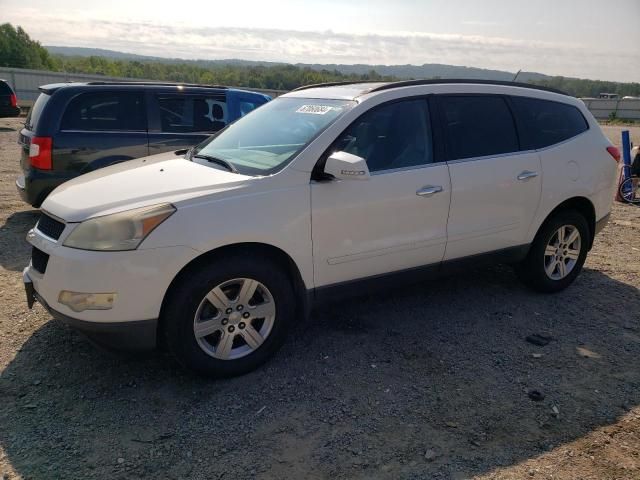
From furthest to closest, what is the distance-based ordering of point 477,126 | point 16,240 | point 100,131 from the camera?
1. point 100,131
2. point 16,240
3. point 477,126

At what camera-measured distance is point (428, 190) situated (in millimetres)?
3902

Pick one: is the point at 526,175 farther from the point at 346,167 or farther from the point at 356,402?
the point at 356,402

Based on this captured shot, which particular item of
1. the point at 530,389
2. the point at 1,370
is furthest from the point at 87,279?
the point at 530,389

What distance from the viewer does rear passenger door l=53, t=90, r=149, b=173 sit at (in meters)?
6.25

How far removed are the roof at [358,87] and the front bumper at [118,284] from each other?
5.85 ft

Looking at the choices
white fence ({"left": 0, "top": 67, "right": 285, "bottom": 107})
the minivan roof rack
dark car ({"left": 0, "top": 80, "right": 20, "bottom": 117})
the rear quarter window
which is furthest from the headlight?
white fence ({"left": 0, "top": 67, "right": 285, "bottom": 107})

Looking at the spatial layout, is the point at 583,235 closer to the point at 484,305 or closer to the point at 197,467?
the point at 484,305

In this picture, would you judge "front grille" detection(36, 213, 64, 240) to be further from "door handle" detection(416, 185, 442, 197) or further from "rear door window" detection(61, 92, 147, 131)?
"rear door window" detection(61, 92, 147, 131)

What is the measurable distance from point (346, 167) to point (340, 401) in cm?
143

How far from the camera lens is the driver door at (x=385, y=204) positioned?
3561 millimetres

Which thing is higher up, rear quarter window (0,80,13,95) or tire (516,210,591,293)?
rear quarter window (0,80,13,95)

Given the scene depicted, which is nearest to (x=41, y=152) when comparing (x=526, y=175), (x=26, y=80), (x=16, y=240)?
(x=16, y=240)

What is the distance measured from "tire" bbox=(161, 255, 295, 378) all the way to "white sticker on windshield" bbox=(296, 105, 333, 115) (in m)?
1.24

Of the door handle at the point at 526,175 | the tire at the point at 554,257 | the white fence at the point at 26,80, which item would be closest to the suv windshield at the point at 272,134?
the door handle at the point at 526,175
